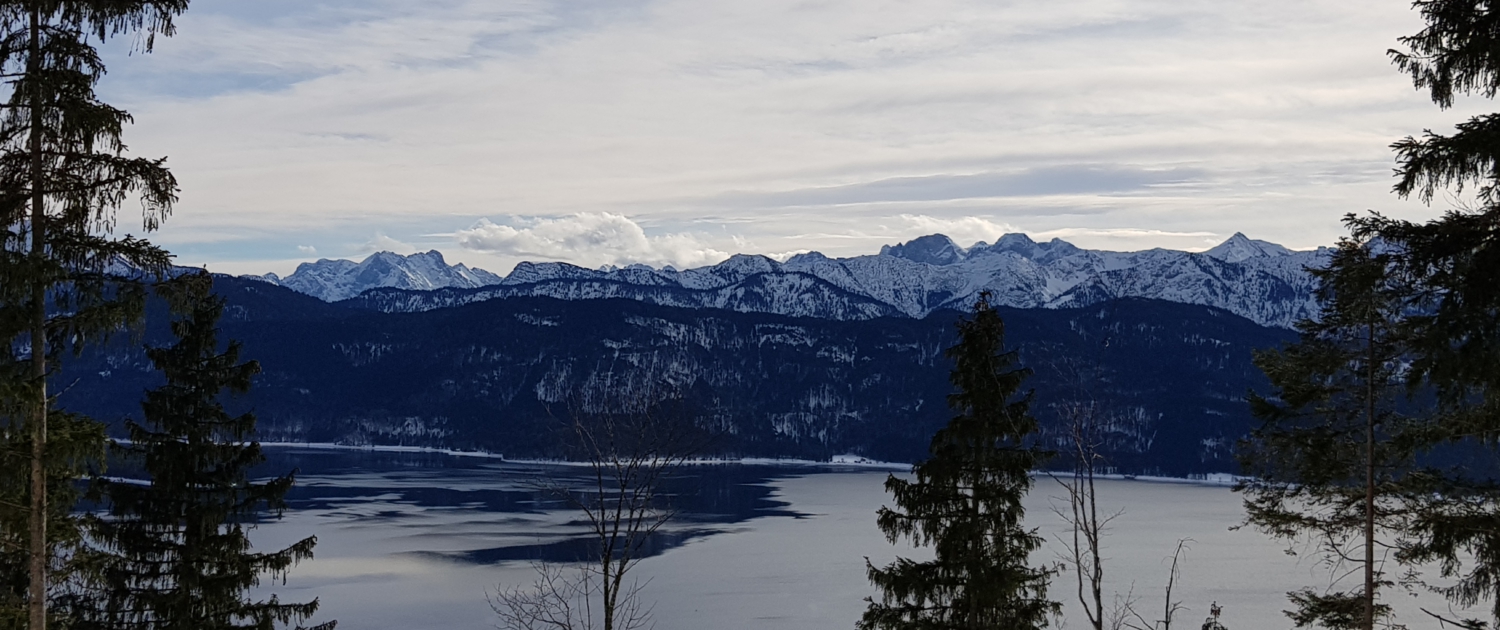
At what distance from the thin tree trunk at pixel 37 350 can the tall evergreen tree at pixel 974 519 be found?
14825 millimetres

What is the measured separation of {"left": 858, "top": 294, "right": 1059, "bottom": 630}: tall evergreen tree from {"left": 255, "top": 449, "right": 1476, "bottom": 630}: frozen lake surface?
22402 mm

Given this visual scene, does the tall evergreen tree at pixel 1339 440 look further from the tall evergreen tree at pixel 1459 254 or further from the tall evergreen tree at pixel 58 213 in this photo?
the tall evergreen tree at pixel 58 213

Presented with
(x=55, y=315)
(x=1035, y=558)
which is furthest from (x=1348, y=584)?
(x=55, y=315)

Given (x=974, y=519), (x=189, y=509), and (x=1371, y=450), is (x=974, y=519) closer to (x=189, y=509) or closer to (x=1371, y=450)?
(x=1371, y=450)

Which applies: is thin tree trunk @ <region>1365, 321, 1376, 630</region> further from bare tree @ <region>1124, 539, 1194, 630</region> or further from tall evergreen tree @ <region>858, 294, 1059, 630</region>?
tall evergreen tree @ <region>858, 294, 1059, 630</region>

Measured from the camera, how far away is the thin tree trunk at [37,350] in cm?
1109

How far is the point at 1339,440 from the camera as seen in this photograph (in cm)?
1745

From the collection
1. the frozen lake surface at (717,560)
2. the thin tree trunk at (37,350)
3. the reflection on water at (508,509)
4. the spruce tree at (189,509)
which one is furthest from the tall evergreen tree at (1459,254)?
the reflection on water at (508,509)

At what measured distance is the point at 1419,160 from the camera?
11.3 m

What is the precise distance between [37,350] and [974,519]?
1593 centimetres

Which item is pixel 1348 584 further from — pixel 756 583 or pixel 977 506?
pixel 977 506

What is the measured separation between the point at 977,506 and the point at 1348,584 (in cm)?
5063

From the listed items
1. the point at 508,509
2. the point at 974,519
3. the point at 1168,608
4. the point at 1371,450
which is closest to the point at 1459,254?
the point at 1371,450

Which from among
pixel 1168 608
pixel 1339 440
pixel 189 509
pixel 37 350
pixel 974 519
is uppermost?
pixel 37 350
